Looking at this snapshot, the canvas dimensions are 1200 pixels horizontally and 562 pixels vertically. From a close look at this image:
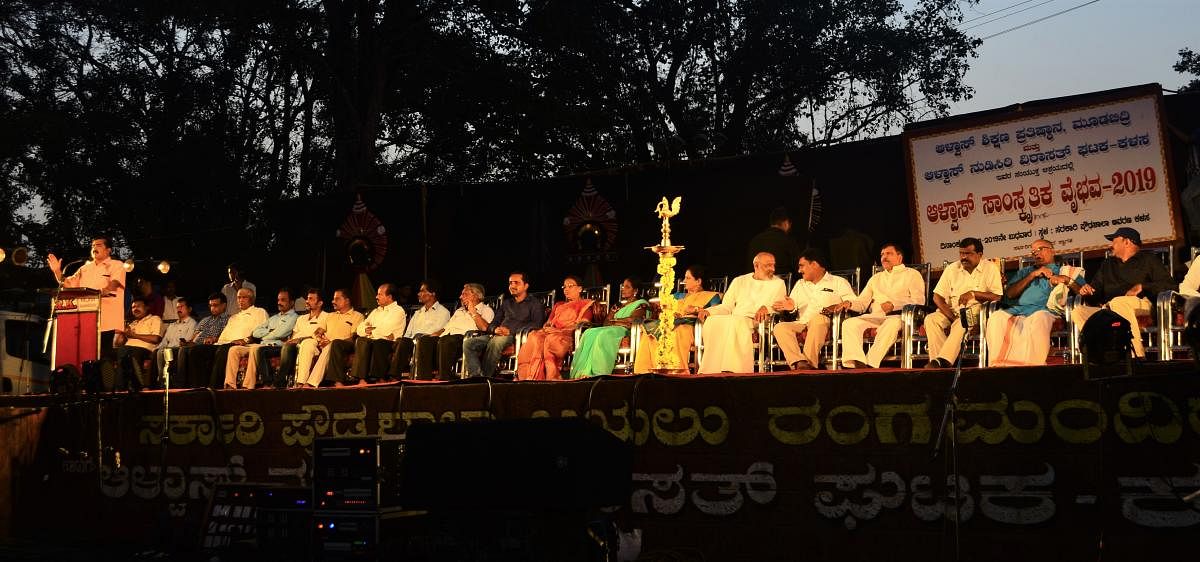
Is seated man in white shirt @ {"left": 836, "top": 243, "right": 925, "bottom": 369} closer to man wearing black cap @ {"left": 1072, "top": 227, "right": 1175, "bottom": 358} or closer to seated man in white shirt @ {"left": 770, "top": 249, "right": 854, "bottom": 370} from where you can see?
seated man in white shirt @ {"left": 770, "top": 249, "right": 854, "bottom": 370}

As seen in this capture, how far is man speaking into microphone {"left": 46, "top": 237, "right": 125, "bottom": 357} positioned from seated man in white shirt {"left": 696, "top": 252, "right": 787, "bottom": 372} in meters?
6.06

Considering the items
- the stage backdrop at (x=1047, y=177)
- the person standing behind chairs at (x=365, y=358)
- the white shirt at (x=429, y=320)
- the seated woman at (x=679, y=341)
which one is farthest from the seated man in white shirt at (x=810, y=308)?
the person standing behind chairs at (x=365, y=358)

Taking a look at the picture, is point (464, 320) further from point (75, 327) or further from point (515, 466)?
point (515, 466)

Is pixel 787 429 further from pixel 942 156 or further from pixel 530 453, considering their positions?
pixel 942 156

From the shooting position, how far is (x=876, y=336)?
9.60 meters

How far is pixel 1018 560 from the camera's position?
679cm

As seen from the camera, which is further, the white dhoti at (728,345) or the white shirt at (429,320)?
the white shirt at (429,320)

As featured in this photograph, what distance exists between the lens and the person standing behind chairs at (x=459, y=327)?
11.4 m

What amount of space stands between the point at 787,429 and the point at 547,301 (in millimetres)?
5061

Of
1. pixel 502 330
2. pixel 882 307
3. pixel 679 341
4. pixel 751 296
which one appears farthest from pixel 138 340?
pixel 882 307

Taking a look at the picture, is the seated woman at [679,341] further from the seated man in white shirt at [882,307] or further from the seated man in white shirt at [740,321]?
the seated man in white shirt at [882,307]

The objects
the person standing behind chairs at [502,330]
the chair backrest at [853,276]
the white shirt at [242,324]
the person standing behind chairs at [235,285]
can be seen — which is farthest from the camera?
the person standing behind chairs at [235,285]

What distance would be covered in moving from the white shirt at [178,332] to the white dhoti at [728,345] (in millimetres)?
6591

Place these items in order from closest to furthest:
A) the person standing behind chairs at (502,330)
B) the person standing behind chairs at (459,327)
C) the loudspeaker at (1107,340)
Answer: the loudspeaker at (1107,340) < the person standing behind chairs at (502,330) < the person standing behind chairs at (459,327)
